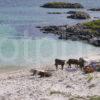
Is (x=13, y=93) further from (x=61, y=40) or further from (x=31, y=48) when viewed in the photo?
(x=61, y=40)

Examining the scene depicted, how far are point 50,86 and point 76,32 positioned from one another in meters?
38.5

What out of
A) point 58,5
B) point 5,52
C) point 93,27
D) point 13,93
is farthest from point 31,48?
point 58,5

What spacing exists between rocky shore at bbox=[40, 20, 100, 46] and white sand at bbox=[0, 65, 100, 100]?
27.4 m

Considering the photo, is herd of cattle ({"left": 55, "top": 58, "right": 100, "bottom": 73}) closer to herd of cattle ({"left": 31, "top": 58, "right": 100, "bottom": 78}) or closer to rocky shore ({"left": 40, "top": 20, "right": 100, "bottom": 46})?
herd of cattle ({"left": 31, "top": 58, "right": 100, "bottom": 78})

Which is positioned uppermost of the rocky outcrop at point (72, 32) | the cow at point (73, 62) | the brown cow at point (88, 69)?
the rocky outcrop at point (72, 32)

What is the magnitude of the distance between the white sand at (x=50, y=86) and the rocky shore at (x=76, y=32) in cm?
2736

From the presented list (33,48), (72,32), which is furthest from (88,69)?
(72,32)

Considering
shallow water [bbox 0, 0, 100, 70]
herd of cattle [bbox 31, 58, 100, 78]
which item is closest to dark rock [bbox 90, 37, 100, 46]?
shallow water [bbox 0, 0, 100, 70]

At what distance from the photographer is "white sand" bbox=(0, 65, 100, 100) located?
25656 millimetres

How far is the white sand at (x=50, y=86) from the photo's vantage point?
25.7 metres

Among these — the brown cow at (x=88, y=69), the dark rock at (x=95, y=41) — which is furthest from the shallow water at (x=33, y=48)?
the brown cow at (x=88, y=69)

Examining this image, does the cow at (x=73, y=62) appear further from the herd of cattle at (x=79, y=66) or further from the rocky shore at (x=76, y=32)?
the rocky shore at (x=76, y=32)

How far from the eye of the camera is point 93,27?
228 feet

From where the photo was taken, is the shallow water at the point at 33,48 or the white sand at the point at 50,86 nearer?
the white sand at the point at 50,86
